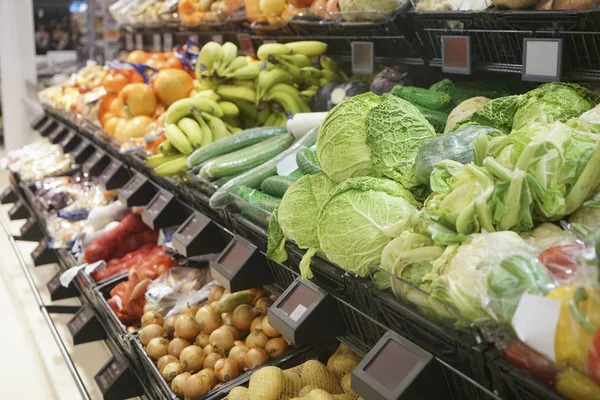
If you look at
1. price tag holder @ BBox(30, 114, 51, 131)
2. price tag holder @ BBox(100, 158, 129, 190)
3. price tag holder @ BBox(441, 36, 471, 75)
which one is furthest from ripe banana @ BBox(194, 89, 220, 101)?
price tag holder @ BBox(30, 114, 51, 131)

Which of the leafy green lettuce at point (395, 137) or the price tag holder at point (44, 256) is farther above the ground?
the leafy green lettuce at point (395, 137)

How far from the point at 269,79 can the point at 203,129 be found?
38cm

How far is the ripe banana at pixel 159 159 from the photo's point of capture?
9.37 ft

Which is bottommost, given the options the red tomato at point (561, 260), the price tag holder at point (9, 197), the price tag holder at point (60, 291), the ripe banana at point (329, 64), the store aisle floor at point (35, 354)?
the store aisle floor at point (35, 354)

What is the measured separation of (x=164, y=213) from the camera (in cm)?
262

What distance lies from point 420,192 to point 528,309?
0.60 meters

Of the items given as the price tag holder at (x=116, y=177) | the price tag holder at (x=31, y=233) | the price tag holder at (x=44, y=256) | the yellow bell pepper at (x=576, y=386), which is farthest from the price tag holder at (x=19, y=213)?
the yellow bell pepper at (x=576, y=386)

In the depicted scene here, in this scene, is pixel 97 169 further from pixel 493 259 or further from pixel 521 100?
pixel 493 259

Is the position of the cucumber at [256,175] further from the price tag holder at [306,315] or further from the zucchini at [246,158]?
the price tag holder at [306,315]

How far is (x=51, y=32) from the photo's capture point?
38.4ft

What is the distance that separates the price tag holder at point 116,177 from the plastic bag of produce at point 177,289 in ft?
3.03

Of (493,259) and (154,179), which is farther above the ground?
(493,259)

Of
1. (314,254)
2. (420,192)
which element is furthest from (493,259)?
(314,254)

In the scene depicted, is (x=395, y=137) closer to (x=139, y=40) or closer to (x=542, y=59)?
(x=542, y=59)
